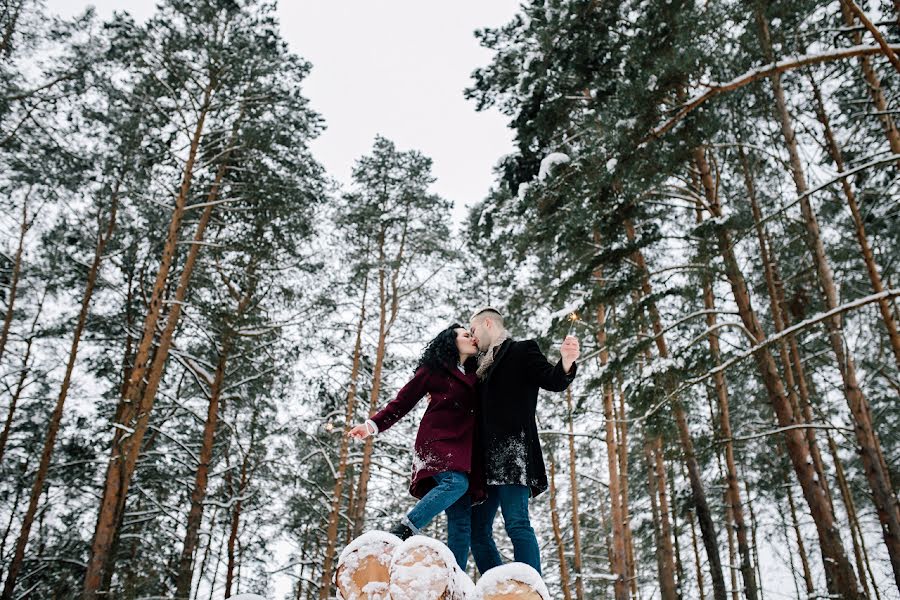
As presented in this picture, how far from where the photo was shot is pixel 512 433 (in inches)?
97.9

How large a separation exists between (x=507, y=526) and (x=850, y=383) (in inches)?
239

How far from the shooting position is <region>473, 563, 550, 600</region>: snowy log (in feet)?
4.05

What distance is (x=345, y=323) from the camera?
1276 cm

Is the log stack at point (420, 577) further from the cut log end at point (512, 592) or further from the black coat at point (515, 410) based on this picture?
the black coat at point (515, 410)

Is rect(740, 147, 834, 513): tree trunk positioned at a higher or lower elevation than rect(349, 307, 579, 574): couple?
higher

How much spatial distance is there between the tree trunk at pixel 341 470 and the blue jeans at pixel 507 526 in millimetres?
A: 7024

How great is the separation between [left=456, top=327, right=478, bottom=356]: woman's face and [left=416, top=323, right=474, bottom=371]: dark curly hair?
2cm

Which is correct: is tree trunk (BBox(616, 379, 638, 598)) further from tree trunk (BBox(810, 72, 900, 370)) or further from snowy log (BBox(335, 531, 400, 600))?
snowy log (BBox(335, 531, 400, 600))

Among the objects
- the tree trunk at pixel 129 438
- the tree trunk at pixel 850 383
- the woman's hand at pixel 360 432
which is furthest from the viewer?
the tree trunk at pixel 129 438

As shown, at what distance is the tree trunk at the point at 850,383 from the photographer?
19.0 ft

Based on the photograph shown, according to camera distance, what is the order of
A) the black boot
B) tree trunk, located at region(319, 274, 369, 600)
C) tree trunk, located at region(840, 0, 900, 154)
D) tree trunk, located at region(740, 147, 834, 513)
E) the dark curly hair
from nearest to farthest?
the black boot < the dark curly hair < tree trunk, located at region(840, 0, 900, 154) < tree trunk, located at region(740, 147, 834, 513) < tree trunk, located at region(319, 274, 369, 600)

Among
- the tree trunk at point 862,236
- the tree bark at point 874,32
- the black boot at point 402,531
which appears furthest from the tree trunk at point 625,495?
the black boot at point 402,531

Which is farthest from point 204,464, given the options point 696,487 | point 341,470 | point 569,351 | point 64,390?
point 569,351

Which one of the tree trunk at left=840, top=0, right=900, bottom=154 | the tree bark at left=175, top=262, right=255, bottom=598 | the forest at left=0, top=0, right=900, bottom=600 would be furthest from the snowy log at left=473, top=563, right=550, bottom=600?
the tree bark at left=175, top=262, right=255, bottom=598
